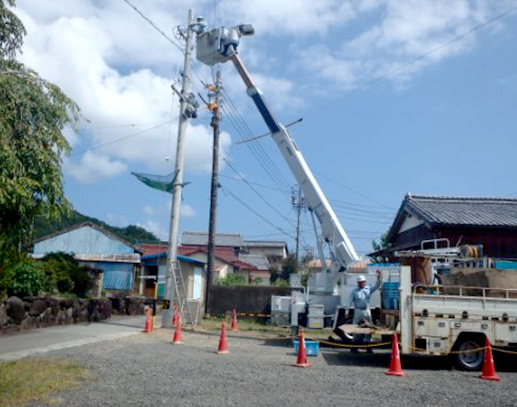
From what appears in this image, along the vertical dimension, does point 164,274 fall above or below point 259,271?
below

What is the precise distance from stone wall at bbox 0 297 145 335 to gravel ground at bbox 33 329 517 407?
3.35 metres

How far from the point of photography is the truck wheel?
10852mm

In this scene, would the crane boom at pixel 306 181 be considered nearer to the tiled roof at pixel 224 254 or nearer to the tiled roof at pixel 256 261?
the tiled roof at pixel 224 254

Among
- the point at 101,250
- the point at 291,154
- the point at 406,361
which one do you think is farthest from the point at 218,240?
the point at 406,361

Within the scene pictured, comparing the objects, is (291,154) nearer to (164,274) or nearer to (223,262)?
(164,274)

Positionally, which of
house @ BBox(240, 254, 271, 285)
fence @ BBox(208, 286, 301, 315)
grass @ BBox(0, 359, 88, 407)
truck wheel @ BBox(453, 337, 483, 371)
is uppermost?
house @ BBox(240, 254, 271, 285)

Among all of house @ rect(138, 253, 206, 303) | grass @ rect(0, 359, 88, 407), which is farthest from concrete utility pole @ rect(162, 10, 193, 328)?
house @ rect(138, 253, 206, 303)

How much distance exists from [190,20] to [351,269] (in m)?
10.7

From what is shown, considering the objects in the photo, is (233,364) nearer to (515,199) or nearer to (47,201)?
(47,201)

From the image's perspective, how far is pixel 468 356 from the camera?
431 inches

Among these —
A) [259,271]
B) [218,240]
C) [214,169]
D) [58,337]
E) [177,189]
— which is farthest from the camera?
[218,240]

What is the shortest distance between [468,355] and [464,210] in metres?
12.7

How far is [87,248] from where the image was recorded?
38688mm

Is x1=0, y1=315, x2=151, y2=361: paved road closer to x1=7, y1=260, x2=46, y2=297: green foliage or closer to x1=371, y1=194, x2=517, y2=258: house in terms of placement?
x1=7, y1=260, x2=46, y2=297: green foliage
